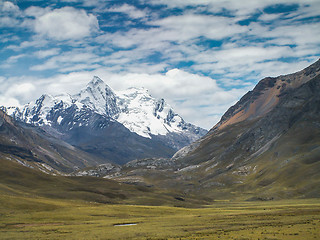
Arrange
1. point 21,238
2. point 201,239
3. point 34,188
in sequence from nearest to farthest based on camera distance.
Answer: point 201,239 < point 21,238 < point 34,188

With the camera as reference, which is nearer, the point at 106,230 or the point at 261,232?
the point at 261,232

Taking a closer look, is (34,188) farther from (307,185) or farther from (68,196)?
(307,185)

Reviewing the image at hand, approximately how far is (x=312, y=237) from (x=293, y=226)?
39.4ft

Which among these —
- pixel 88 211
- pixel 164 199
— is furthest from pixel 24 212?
pixel 164 199

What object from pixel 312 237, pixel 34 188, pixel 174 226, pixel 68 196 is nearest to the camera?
pixel 312 237

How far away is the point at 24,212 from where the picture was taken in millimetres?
97125

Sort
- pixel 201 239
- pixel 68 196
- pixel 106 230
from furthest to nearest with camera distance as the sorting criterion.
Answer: pixel 68 196 < pixel 106 230 < pixel 201 239

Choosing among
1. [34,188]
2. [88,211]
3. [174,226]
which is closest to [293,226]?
[174,226]

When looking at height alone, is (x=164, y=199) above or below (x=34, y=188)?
below

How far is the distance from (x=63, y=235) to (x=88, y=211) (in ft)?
138

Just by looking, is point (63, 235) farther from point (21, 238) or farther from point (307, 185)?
point (307, 185)

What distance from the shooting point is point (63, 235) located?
6575 cm

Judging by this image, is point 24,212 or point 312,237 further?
point 24,212

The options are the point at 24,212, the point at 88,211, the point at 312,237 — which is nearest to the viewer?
the point at 312,237
